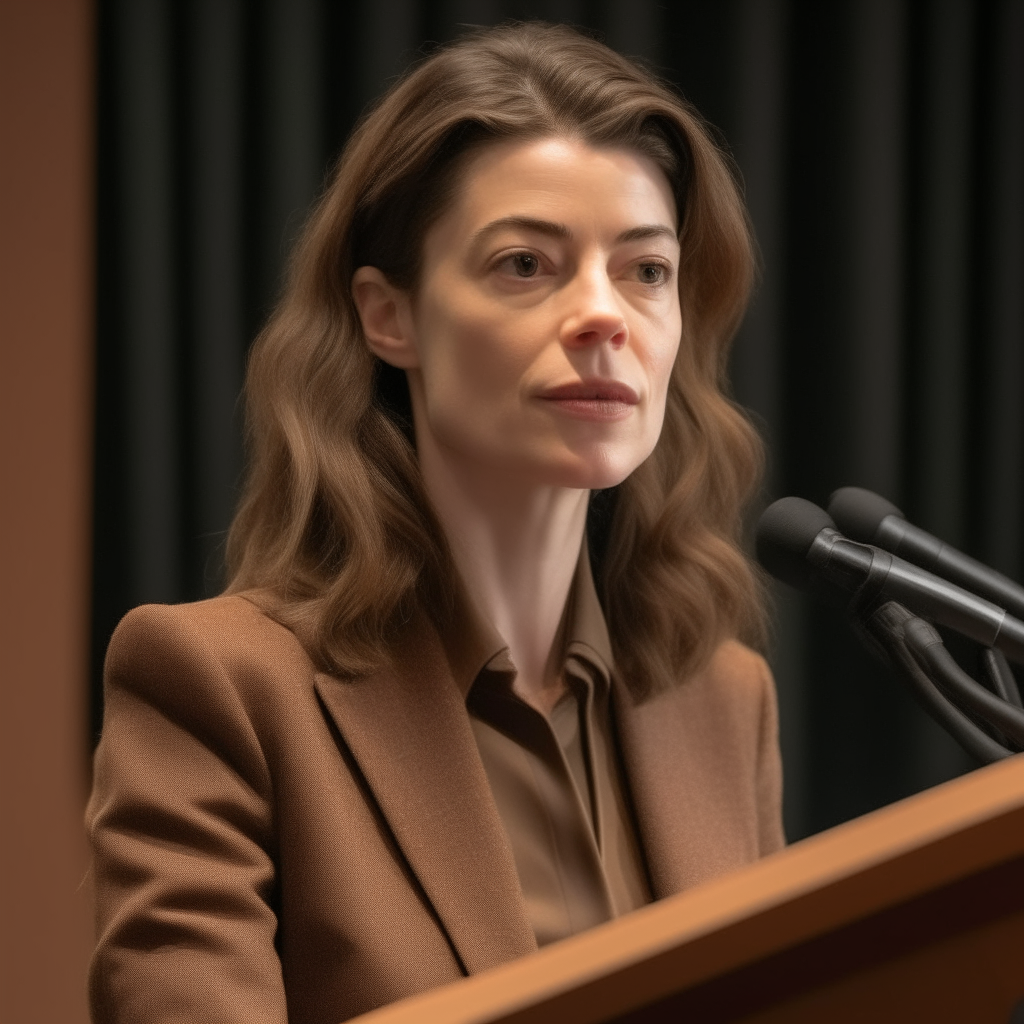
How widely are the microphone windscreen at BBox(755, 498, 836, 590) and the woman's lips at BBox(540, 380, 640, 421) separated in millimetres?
212

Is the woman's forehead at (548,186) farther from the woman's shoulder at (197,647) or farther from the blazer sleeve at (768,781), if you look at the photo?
the blazer sleeve at (768,781)

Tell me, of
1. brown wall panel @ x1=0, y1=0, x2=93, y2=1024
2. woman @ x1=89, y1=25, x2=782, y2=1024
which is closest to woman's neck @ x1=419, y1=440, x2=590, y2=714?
woman @ x1=89, y1=25, x2=782, y2=1024

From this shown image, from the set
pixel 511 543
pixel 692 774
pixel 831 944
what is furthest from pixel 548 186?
pixel 831 944

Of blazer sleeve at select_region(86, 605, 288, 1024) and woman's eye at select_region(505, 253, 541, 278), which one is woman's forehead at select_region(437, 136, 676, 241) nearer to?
woman's eye at select_region(505, 253, 541, 278)

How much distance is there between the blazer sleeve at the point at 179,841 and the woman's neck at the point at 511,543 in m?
0.23

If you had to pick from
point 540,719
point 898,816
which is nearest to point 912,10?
point 540,719

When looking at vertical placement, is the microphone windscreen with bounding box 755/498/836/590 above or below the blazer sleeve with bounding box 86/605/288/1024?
above

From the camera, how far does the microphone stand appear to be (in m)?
0.74

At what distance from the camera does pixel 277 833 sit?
3.16ft

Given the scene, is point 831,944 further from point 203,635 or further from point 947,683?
point 203,635

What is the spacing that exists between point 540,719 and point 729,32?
1.05 meters

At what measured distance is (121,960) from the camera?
34.2 inches

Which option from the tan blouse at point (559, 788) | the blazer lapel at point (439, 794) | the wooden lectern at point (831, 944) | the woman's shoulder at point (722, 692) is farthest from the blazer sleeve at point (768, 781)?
the wooden lectern at point (831, 944)

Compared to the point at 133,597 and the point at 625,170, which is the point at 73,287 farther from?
the point at 625,170
